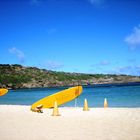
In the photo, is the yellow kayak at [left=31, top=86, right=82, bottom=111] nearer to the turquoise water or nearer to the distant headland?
the turquoise water

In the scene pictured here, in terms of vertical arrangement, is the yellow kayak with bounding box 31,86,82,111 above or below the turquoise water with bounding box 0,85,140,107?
above

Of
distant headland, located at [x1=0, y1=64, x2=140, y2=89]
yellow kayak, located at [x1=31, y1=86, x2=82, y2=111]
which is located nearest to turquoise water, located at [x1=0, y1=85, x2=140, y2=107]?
yellow kayak, located at [x1=31, y1=86, x2=82, y2=111]

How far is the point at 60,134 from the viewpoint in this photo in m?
10.0

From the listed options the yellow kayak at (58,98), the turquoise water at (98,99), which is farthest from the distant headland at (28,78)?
the yellow kayak at (58,98)

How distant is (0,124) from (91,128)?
3911mm

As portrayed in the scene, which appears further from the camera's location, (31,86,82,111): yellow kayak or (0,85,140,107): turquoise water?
(0,85,140,107): turquoise water

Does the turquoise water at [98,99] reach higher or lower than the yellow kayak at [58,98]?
lower

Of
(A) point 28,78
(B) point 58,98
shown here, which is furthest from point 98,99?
(A) point 28,78

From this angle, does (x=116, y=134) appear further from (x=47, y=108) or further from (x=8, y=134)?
(x=47, y=108)

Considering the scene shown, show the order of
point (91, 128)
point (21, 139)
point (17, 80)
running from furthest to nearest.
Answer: point (17, 80) < point (91, 128) < point (21, 139)

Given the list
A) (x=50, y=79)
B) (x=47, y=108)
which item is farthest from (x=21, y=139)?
(x=50, y=79)

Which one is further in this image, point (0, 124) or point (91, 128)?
point (0, 124)

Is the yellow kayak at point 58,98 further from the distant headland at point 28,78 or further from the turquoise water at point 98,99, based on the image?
the distant headland at point 28,78

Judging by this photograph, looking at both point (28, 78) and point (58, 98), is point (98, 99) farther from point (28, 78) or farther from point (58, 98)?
point (28, 78)
